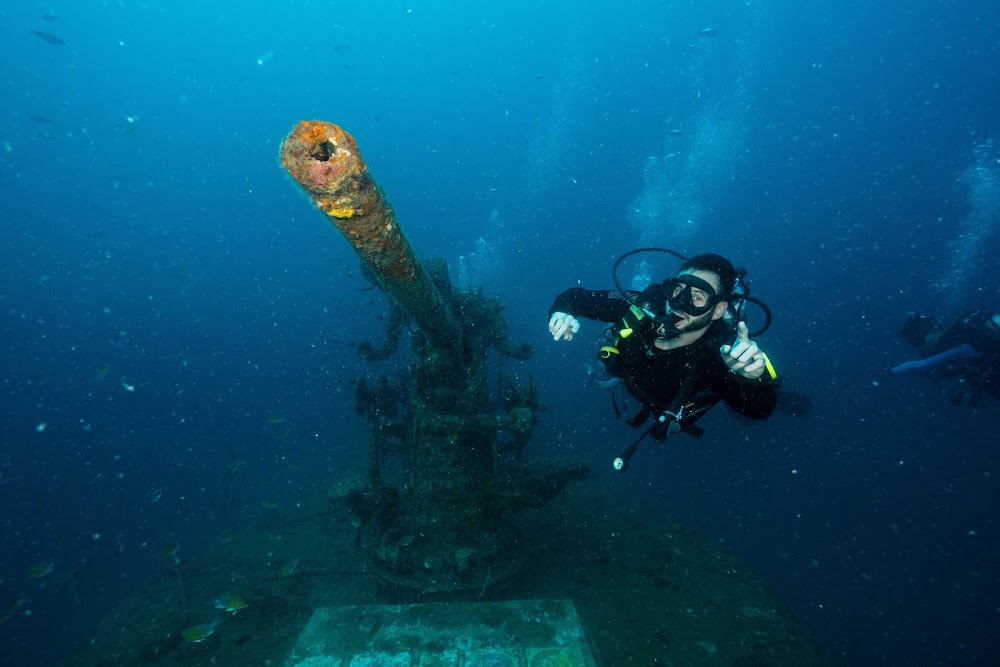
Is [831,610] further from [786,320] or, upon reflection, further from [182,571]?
[786,320]

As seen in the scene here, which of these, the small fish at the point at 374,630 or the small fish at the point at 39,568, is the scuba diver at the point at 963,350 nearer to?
the small fish at the point at 374,630

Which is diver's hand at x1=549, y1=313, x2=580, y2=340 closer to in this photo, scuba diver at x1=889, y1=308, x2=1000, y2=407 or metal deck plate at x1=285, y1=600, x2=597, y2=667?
metal deck plate at x1=285, y1=600, x2=597, y2=667

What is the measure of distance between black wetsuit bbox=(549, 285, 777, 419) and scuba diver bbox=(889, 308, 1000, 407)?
34.7ft

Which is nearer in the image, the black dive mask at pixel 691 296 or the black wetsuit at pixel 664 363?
the black dive mask at pixel 691 296

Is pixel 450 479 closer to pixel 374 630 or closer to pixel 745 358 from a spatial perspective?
pixel 374 630

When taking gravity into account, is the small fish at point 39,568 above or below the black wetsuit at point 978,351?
below

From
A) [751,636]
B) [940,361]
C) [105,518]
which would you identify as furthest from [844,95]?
[105,518]

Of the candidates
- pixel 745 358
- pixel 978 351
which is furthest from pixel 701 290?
pixel 978 351

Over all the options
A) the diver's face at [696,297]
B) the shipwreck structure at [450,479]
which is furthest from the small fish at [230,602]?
the diver's face at [696,297]

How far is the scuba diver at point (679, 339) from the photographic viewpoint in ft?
10.8

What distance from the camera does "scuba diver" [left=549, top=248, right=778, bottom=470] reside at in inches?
129

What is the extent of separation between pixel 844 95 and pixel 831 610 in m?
116

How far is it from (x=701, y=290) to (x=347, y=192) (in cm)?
267

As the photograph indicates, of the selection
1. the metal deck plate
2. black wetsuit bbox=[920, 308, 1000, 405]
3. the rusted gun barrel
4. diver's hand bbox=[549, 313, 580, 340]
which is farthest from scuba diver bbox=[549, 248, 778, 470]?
black wetsuit bbox=[920, 308, 1000, 405]
